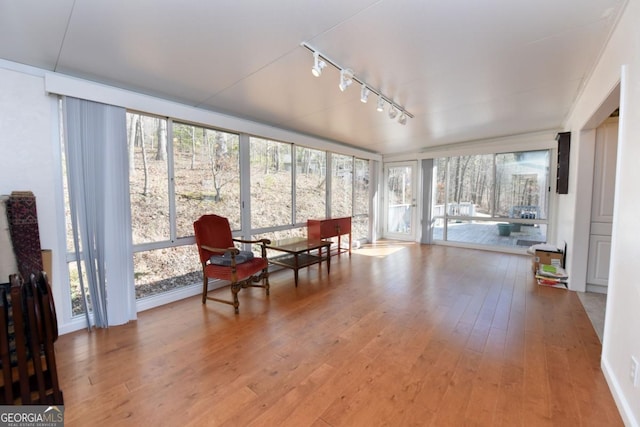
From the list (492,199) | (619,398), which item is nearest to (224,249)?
(619,398)

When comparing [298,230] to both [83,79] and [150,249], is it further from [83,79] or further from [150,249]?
[83,79]

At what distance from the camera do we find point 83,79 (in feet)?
7.61

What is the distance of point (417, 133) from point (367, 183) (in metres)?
2.02

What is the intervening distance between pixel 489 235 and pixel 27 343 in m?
6.63

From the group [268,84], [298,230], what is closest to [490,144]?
[298,230]

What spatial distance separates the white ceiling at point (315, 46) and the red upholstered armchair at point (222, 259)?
1.45m

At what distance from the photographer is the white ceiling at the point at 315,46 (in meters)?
1.53

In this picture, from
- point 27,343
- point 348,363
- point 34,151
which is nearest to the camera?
point 27,343

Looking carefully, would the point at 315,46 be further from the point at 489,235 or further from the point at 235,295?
the point at 489,235

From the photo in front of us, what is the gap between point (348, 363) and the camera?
1896mm

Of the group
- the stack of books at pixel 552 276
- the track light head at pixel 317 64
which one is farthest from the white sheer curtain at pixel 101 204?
the stack of books at pixel 552 276

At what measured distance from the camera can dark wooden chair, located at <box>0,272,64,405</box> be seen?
1297mm

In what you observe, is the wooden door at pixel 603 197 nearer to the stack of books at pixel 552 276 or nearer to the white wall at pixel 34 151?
the stack of books at pixel 552 276

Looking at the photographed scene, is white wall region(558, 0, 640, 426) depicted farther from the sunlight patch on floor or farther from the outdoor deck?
the outdoor deck
